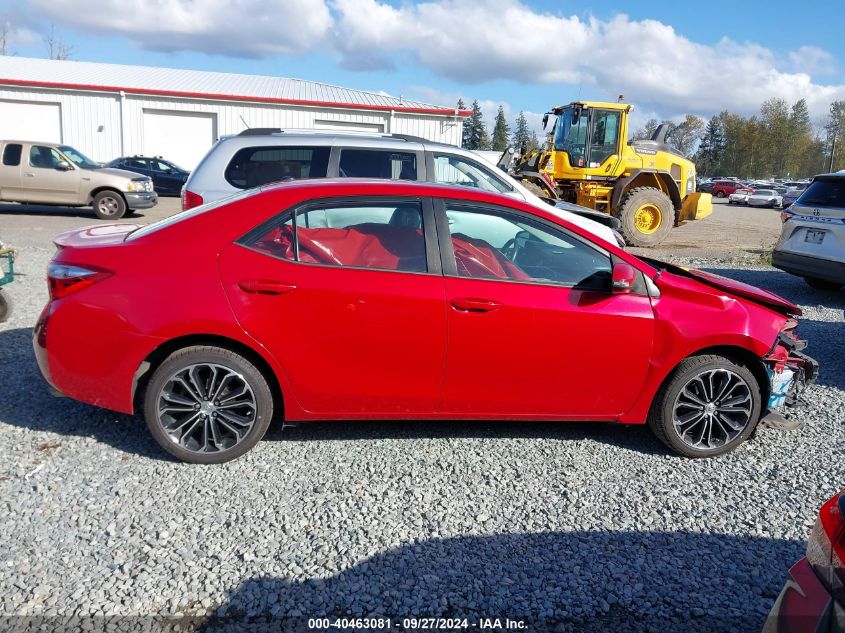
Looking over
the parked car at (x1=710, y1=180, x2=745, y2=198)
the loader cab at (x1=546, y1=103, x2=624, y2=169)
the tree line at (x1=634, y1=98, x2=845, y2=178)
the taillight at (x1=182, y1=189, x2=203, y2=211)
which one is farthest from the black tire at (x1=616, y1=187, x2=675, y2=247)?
the tree line at (x1=634, y1=98, x2=845, y2=178)

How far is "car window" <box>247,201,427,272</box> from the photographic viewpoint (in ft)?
12.6

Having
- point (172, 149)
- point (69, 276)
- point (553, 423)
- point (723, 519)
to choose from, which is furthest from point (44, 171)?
point (723, 519)

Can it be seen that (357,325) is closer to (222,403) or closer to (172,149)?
(222,403)

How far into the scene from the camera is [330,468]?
153 inches

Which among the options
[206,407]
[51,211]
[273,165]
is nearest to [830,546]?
[206,407]

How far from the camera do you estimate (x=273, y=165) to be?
7.00 m

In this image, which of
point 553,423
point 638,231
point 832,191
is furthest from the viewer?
point 638,231

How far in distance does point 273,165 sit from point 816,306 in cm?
725

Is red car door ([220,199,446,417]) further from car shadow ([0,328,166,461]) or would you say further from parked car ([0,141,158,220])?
parked car ([0,141,158,220])

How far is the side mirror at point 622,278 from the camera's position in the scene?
3.88 meters

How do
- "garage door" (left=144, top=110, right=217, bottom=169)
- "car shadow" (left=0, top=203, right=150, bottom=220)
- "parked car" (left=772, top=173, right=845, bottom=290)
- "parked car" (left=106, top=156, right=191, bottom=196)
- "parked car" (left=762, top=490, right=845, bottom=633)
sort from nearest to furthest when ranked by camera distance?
"parked car" (left=762, top=490, right=845, bottom=633) → "parked car" (left=772, top=173, right=845, bottom=290) → "car shadow" (left=0, top=203, right=150, bottom=220) → "parked car" (left=106, top=156, right=191, bottom=196) → "garage door" (left=144, top=110, right=217, bottom=169)

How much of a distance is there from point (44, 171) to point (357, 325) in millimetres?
15346

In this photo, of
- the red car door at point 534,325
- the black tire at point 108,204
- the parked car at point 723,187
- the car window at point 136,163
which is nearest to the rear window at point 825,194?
the red car door at point 534,325

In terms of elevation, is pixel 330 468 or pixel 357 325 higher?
pixel 357 325
